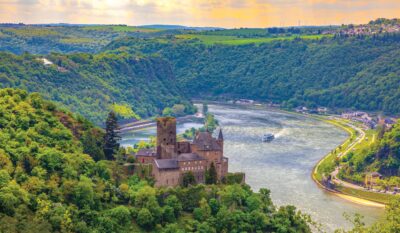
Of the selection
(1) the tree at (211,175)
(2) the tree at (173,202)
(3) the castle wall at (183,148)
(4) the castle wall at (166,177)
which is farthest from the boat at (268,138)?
(2) the tree at (173,202)

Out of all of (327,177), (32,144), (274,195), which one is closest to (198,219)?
(32,144)

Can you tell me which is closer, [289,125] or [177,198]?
[177,198]

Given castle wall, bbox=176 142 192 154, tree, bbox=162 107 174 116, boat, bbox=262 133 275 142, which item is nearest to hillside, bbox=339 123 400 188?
boat, bbox=262 133 275 142

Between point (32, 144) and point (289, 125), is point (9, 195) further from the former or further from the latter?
point (289, 125)

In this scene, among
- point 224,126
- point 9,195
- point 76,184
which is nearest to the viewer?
point 9,195

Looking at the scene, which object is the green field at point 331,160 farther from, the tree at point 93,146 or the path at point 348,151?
the tree at point 93,146

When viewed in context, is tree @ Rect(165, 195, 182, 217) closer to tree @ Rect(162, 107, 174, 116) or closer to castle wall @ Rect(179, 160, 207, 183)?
castle wall @ Rect(179, 160, 207, 183)
